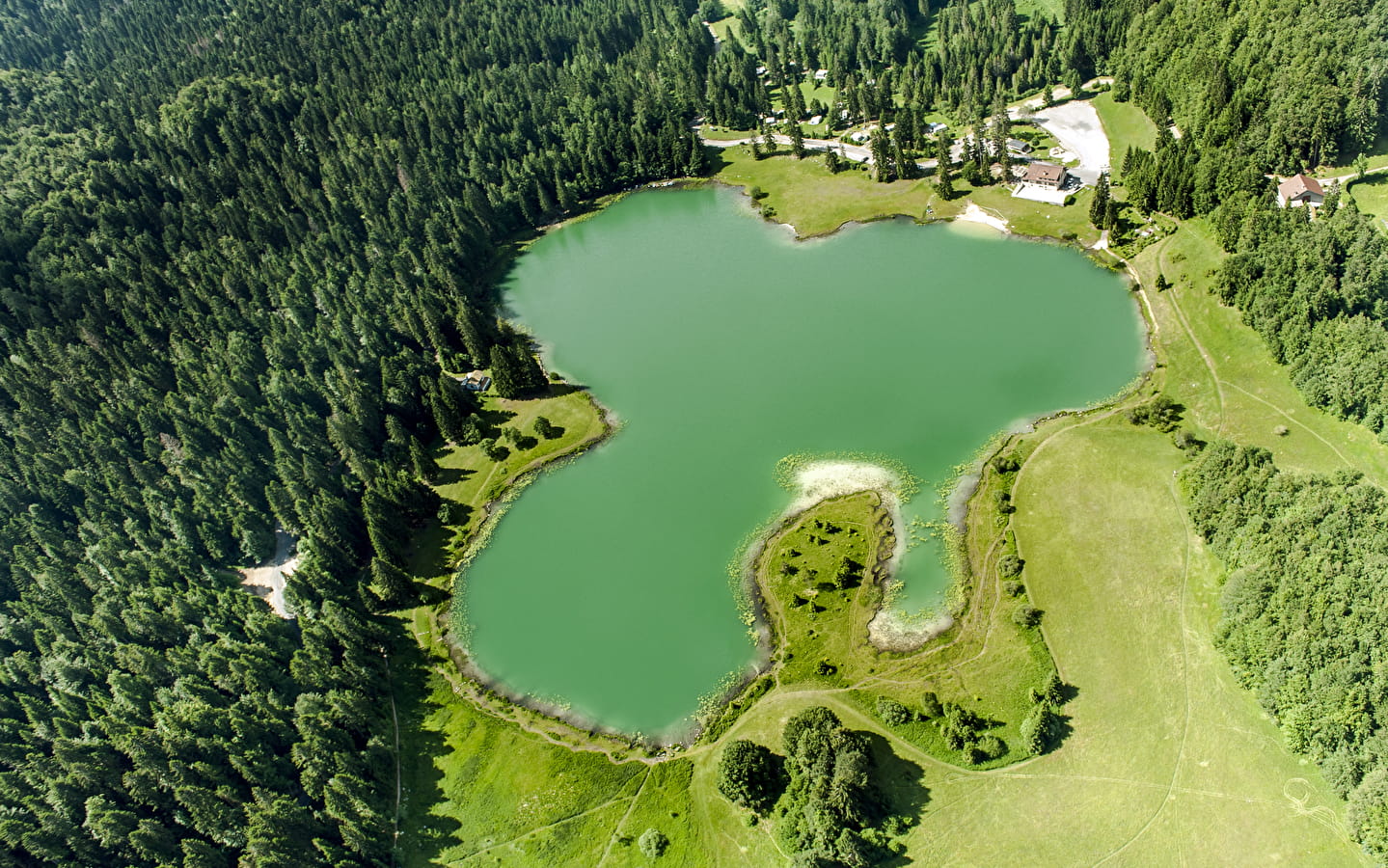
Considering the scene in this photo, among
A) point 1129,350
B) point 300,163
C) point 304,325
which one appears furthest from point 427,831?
point 300,163

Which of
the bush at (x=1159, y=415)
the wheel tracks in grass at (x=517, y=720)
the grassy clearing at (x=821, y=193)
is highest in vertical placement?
the grassy clearing at (x=821, y=193)

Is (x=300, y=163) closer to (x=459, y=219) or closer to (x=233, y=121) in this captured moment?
(x=233, y=121)

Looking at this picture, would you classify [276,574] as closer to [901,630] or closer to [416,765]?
[416,765]

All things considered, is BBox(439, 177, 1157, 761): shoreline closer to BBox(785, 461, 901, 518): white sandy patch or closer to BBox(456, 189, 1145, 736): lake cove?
BBox(785, 461, 901, 518): white sandy patch

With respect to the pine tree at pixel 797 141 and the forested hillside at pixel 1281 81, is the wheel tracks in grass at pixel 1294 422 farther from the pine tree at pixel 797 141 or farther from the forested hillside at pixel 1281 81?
the pine tree at pixel 797 141

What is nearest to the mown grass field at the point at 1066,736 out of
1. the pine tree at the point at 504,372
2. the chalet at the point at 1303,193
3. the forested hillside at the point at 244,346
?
the forested hillside at the point at 244,346

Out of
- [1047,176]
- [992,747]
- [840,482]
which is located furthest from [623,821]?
[1047,176]
